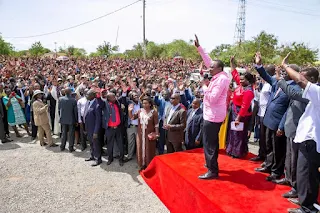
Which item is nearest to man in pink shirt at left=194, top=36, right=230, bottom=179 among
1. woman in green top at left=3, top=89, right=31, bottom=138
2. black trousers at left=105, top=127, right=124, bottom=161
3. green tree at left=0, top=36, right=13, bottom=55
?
black trousers at left=105, top=127, right=124, bottom=161

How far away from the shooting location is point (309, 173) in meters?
2.58

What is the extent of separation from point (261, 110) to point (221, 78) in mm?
2755

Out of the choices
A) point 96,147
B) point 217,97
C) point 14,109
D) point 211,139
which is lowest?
point 96,147

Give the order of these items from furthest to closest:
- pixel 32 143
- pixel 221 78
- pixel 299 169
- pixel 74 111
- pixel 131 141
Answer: pixel 32 143
pixel 74 111
pixel 131 141
pixel 221 78
pixel 299 169

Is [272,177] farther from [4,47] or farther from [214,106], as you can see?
[4,47]

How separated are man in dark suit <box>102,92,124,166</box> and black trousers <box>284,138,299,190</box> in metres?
3.86

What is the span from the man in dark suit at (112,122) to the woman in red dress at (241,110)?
9.00ft

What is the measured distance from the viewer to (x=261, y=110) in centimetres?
549

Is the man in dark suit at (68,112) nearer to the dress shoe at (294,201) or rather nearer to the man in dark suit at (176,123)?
the man in dark suit at (176,123)

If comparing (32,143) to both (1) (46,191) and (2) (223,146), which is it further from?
(2) (223,146)

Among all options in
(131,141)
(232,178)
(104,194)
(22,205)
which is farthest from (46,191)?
(232,178)

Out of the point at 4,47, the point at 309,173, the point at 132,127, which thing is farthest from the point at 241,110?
the point at 4,47

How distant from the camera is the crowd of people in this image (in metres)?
2.65

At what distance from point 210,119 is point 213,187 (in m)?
0.95
